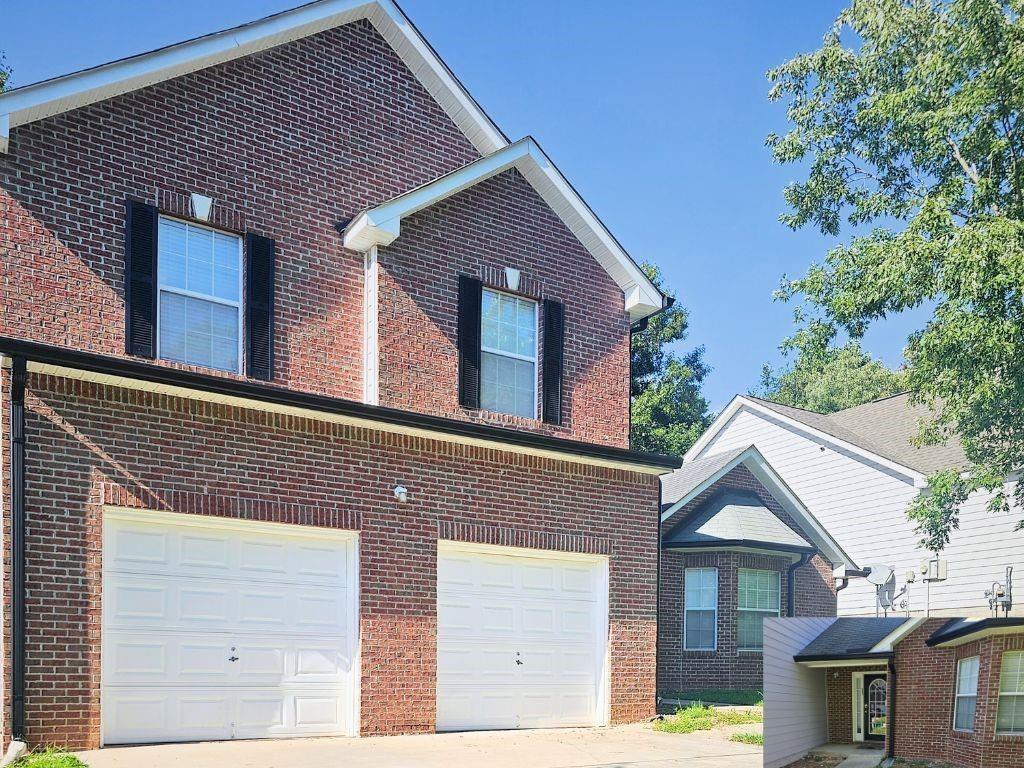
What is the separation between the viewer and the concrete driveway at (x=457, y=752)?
35.8 ft

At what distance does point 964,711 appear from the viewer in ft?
30.5

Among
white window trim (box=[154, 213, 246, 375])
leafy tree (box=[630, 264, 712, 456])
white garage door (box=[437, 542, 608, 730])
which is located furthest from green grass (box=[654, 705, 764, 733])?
leafy tree (box=[630, 264, 712, 456])

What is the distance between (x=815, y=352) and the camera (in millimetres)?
20859

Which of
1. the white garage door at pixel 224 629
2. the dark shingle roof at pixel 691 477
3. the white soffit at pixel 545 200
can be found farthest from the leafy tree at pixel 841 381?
the white garage door at pixel 224 629

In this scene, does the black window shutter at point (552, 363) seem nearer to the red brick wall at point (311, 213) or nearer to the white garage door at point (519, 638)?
the red brick wall at point (311, 213)

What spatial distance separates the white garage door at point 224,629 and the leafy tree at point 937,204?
10153 millimetres

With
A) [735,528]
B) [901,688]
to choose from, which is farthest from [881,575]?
[735,528]

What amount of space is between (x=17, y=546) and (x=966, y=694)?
9.27 meters

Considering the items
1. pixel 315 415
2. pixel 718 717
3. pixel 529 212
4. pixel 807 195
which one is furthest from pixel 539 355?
pixel 807 195

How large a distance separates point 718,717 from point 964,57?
38.2 feet

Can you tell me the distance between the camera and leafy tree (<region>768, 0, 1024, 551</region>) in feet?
54.5

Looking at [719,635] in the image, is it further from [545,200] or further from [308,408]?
[308,408]

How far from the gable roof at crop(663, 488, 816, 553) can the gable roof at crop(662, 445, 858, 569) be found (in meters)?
0.43

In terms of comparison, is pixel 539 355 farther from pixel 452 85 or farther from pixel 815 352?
pixel 815 352
